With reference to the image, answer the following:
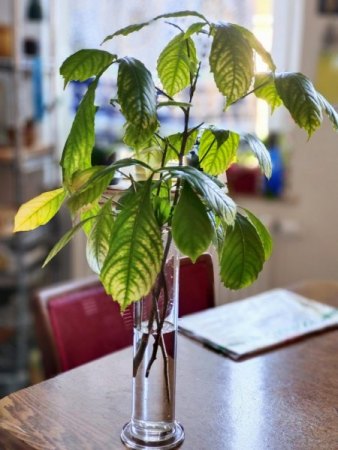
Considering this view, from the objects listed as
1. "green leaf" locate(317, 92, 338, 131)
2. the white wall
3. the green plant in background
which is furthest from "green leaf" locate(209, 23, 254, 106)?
the white wall

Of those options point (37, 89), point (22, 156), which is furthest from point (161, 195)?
point (37, 89)

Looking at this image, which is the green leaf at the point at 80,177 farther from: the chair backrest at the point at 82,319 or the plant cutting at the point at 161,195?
the chair backrest at the point at 82,319

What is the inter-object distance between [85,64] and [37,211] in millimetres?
221

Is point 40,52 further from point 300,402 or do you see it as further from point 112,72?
point 300,402

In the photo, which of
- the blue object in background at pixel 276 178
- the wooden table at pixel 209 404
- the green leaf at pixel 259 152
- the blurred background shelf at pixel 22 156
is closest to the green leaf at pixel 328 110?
the green leaf at pixel 259 152

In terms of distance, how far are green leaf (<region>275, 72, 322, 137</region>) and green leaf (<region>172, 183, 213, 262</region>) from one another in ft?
0.57

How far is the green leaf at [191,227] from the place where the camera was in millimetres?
792

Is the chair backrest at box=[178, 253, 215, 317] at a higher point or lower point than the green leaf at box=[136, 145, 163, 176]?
lower

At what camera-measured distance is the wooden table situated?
3.24 ft

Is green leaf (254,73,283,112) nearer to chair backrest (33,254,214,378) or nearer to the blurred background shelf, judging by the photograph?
chair backrest (33,254,214,378)

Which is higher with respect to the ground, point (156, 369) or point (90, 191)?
point (90, 191)

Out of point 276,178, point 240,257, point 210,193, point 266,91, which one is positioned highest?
point 266,91

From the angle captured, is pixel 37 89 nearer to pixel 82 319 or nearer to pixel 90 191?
pixel 82 319

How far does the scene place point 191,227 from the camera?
0.80 metres
